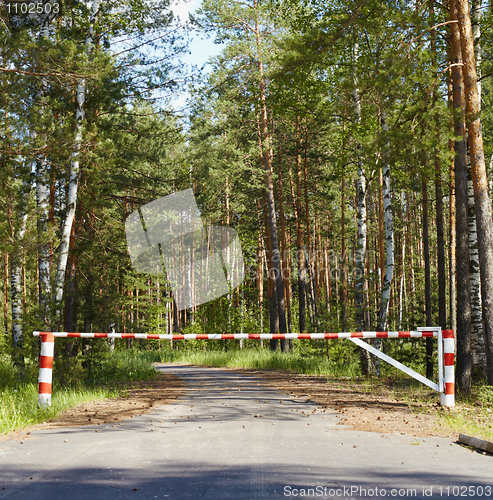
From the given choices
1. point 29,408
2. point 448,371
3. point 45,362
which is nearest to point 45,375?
point 45,362

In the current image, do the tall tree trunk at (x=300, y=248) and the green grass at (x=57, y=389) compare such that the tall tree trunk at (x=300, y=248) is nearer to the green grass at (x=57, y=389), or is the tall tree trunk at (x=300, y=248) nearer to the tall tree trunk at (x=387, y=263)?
the tall tree trunk at (x=387, y=263)

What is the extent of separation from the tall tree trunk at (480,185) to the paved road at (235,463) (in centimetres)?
378

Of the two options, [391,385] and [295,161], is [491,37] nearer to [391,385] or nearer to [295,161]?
[391,385]

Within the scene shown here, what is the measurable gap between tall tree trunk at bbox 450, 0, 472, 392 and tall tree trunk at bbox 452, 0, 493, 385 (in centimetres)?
16

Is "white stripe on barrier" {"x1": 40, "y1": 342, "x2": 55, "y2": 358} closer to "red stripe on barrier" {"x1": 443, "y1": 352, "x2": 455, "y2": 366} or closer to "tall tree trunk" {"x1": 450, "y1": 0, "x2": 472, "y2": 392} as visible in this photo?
"red stripe on barrier" {"x1": 443, "y1": 352, "x2": 455, "y2": 366}

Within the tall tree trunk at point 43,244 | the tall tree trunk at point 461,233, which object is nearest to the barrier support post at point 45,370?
the tall tree trunk at point 43,244

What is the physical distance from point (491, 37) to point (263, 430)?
12.0 m

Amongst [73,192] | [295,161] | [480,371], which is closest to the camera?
[480,371]

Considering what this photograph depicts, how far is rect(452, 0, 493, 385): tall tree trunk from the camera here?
8.51 meters

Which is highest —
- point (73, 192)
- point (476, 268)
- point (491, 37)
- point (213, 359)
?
point (491, 37)

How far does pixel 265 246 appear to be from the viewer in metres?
35.1

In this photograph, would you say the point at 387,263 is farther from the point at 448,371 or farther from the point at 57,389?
→ the point at 57,389

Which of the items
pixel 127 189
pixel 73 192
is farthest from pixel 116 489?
pixel 127 189

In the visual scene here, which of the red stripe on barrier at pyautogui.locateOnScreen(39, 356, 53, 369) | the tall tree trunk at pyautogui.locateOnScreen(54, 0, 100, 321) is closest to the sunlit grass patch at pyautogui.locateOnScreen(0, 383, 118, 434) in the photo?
the red stripe on barrier at pyautogui.locateOnScreen(39, 356, 53, 369)
